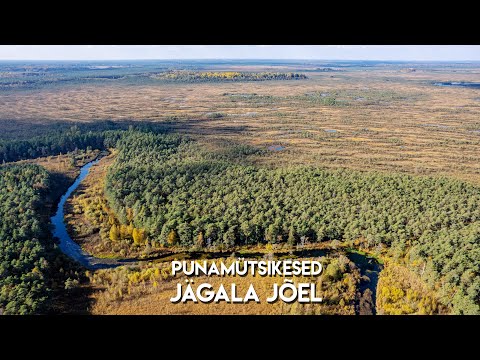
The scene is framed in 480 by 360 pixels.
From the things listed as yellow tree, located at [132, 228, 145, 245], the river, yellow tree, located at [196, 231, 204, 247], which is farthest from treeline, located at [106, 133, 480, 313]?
the river

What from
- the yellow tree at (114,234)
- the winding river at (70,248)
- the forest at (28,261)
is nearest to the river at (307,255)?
the winding river at (70,248)

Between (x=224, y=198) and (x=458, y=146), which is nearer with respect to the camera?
(x=224, y=198)

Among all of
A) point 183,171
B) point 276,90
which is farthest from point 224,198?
point 276,90

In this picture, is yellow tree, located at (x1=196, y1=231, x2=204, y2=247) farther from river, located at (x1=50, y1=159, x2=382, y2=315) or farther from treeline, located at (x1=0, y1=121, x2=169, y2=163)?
treeline, located at (x1=0, y1=121, x2=169, y2=163)

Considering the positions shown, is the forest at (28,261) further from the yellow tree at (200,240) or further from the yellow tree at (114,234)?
the yellow tree at (200,240)

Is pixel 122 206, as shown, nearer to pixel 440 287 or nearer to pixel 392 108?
pixel 440 287

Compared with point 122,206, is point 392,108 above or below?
above

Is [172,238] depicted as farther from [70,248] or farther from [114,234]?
[70,248]
